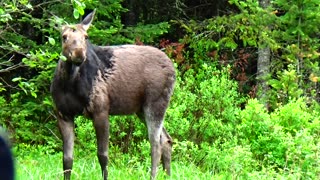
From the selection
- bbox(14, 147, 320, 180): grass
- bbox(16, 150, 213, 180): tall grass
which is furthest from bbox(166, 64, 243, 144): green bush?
bbox(16, 150, 213, 180): tall grass

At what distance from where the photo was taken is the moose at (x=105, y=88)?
7.32 meters

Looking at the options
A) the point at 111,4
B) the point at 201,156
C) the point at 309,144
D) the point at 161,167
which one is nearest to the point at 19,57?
the point at 111,4

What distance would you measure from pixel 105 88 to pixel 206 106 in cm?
472

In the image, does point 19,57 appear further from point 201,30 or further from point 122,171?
point 122,171

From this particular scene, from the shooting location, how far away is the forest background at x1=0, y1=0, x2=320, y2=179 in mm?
9117

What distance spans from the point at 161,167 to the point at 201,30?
9.27 meters

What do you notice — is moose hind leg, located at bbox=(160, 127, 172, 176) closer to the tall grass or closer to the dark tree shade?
the tall grass

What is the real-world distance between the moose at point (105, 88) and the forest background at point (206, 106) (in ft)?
1.39

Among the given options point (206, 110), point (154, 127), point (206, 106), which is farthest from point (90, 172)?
point (206, 106)

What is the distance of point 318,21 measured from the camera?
1305cm

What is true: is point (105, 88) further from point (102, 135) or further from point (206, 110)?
point (206, 110)

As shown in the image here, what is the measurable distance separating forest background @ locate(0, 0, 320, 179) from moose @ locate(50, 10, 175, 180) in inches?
16.7

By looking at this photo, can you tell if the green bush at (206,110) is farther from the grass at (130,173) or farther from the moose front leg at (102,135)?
the moose front leg at (102,135)

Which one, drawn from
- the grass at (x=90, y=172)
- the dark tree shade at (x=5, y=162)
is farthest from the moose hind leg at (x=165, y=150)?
the dark tree shade at (x=5, y=162)
